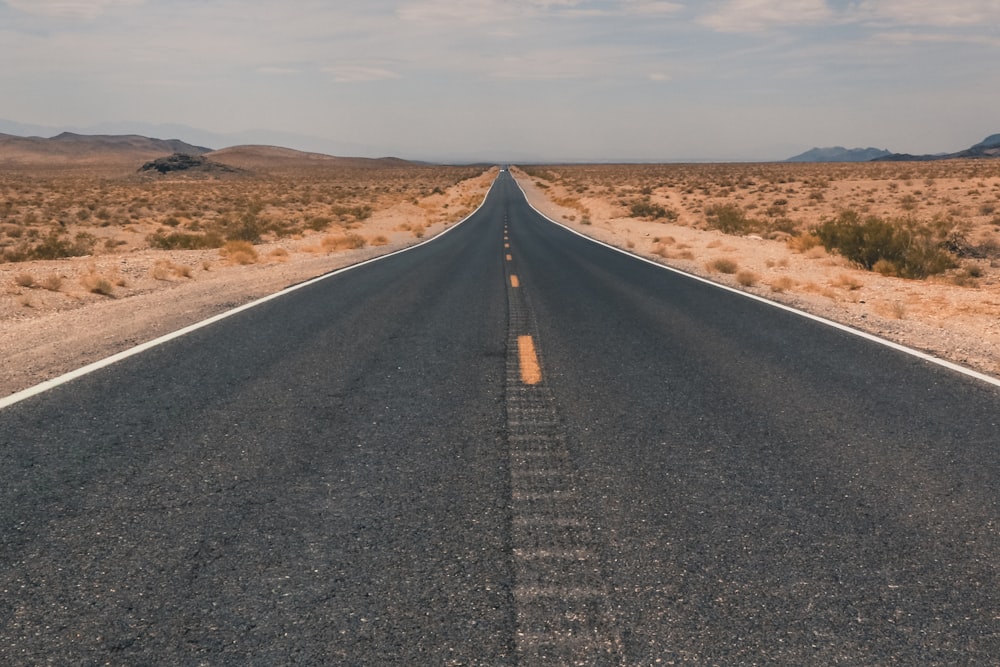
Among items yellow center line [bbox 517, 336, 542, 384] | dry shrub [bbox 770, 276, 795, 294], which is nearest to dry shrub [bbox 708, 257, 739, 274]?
dry shrub [bbox 770, 276, 795, 294]

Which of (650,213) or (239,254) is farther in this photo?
(650,213)

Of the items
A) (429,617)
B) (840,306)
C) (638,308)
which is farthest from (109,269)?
(429,617)

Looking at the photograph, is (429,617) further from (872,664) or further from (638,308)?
(638,308)

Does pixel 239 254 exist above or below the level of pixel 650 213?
below

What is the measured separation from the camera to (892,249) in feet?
61.7

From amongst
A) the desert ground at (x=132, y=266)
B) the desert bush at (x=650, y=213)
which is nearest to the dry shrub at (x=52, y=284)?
the desert ground at (x=132, y=266)

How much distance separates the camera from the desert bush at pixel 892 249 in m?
17.6

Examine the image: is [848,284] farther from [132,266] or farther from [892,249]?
[132,266]

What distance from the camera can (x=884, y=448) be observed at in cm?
516

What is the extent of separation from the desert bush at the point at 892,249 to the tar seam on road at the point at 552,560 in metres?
15.3

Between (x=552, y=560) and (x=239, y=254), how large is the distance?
18.4 metres

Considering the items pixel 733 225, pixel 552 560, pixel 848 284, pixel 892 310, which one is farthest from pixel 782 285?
pixel 733 225

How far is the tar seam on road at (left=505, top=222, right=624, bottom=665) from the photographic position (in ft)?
9.25

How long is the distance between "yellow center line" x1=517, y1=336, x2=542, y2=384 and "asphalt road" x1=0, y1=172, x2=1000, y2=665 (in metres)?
0.06
